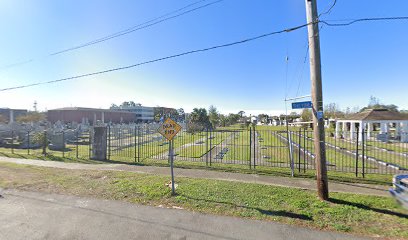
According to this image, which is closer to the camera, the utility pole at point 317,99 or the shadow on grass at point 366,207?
the shadow on grass at point 366,207

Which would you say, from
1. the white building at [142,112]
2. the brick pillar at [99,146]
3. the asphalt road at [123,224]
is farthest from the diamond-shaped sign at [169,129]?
the white building at [142,112]

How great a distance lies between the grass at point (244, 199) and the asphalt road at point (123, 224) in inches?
14.2

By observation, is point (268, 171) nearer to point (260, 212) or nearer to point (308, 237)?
point (260, 212)

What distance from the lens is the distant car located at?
424 cm

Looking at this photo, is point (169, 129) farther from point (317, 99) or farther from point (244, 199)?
point (317, 99)

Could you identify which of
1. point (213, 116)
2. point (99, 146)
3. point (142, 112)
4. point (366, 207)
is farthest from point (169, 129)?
point (142, 112)

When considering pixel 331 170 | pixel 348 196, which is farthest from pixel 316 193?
pixel 331 170

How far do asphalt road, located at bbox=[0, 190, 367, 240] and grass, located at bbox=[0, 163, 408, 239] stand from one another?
360mm

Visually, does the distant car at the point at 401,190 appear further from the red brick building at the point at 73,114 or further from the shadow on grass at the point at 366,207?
the red brick building at the point at 73,114

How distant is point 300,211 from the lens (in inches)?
196

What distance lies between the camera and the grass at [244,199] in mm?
4477

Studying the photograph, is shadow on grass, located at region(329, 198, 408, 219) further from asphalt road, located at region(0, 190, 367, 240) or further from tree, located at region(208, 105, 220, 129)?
tree, located at region(208, 105, 220, 129)

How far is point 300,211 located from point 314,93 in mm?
3106

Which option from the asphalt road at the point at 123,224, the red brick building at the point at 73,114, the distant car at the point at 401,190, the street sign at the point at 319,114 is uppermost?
the red brick building at the point at 73,114
